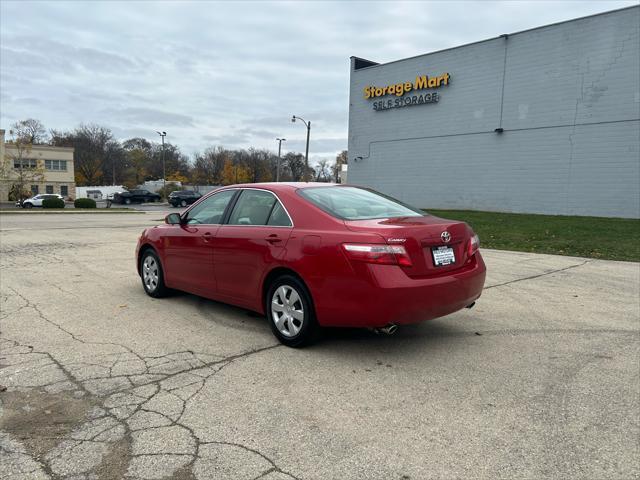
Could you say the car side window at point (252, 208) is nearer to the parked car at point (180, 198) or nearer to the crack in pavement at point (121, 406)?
the crack in pavement at point (121, 406)

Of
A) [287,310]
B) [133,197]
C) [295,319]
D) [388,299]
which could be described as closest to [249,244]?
[287,310]

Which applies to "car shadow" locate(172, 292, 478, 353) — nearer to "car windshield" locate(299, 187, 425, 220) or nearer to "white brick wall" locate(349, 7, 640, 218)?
"car windshield" locate(299, 187, 425, 220)

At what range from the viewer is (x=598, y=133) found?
835 inches

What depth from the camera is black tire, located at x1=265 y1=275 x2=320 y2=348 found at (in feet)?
13.9

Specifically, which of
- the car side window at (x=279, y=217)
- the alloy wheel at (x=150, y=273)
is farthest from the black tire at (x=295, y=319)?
the alloy wheel at (x=150, y=273)

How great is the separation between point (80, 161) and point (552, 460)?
102 m

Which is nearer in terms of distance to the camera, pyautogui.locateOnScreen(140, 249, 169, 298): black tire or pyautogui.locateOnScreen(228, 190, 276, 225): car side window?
pyautogui.locateOnScreen(228, 190, 276, 225): car side window

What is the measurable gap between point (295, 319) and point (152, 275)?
289 centimetres

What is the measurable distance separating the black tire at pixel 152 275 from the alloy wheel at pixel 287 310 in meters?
2.36

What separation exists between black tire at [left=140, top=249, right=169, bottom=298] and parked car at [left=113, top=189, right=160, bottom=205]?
54.3m

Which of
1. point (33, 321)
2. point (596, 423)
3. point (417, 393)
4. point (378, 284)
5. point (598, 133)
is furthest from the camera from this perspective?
point (598, 133)

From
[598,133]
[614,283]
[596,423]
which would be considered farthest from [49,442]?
[598,133]

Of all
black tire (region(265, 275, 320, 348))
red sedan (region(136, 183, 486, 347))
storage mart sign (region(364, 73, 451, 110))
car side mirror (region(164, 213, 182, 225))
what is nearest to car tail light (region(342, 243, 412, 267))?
red sedan (region(136, 183, 486, 347))

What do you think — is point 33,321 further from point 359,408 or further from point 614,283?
point 614,283
